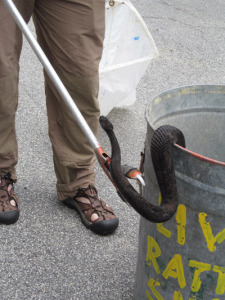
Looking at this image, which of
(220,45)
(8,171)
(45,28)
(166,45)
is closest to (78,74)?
(45,28)

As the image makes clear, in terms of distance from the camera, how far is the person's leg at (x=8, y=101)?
6.79ft

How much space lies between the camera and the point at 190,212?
1.40 meters

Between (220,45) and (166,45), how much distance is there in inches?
28.2

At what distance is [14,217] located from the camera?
2.33 meters

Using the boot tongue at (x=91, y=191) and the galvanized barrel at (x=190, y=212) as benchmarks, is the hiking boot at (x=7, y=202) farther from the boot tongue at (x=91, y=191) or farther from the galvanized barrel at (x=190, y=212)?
the galvanized barrel at (x=190, y=212)

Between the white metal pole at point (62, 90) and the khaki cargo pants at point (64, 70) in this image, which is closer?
the white metal pole at point (62, 90)

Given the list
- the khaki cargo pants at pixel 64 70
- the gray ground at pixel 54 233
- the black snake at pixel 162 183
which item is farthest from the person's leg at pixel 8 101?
the black snake at pixel 162 183

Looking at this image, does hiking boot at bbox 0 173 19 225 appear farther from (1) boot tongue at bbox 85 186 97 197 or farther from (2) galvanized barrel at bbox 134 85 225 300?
(2) galvanized barrel at bbox 134 85 225 300

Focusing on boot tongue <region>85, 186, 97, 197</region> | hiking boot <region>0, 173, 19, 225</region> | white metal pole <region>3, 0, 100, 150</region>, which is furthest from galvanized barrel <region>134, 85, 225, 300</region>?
hiking boot <region>0, 173, 19, 225</region>

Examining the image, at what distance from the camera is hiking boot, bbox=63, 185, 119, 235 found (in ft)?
7.55

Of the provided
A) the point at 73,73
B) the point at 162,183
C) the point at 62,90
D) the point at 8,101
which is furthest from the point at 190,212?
the point at 8,101

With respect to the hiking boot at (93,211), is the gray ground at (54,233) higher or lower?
lower

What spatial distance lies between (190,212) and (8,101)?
120 centimetres

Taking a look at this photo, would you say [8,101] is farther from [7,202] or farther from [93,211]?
[93,211]
